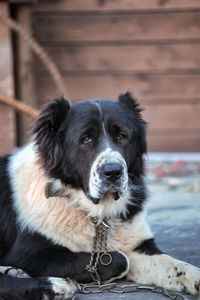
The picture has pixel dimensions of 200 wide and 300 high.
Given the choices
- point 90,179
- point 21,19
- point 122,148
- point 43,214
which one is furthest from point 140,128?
point 21,19

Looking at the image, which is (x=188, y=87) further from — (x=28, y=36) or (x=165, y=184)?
(x=28, y=36)

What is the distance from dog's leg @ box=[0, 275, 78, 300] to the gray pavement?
0.38 feet

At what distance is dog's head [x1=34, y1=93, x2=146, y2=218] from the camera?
3242 mm

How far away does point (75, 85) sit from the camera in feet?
25.0

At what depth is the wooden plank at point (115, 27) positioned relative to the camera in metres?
7.50

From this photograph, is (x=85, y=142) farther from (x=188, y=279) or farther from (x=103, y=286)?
(x=188, y=279)

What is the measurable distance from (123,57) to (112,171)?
483 cm

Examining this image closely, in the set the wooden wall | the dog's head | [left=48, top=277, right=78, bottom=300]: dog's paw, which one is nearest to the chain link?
[left=48, top=277, right=78, bottom=300]: dog's paw

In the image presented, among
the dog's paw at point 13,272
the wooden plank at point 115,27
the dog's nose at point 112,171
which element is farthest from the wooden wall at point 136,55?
the dog's paw at point 13,272

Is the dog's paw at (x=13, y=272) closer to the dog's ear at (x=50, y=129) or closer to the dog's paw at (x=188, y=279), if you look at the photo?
the dog's ear at (x=50, y=129)

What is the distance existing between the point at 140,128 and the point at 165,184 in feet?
10.6

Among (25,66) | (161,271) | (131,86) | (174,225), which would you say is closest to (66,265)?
(161,271)

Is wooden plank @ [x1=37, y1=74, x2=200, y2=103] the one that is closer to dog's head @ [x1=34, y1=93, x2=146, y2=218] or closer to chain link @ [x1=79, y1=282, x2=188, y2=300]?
dog's head @ [x1=34, y1=93, x2=146, y2=218]

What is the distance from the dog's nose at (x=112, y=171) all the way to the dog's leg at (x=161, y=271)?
0.57 m
